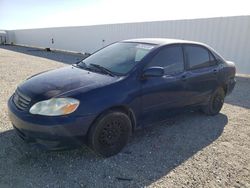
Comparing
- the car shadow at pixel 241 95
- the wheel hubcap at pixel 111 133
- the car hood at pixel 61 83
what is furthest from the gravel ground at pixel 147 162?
the car shadow at pixel 241 95

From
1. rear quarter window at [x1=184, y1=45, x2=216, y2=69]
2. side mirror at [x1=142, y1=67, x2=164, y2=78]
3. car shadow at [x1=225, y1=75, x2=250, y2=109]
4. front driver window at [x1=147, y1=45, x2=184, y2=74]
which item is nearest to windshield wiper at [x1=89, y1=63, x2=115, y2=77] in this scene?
side mirror at [x1=142, y1=67, x2=164, y2=78]

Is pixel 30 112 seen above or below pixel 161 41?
below

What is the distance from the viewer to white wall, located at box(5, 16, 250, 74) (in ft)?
33.8

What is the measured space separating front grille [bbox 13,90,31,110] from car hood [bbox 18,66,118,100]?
0.06m

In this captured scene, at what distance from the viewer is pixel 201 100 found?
484 centimetres

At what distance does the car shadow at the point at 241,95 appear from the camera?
21.5 ft

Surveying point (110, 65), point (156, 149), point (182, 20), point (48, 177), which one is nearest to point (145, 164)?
point (156, 149)

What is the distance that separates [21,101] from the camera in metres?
3.26

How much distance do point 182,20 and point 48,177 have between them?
11.0 metres

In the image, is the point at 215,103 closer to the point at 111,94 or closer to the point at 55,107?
the point at 111,94

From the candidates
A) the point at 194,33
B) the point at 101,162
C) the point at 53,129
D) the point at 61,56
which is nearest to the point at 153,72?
the point at 101,162

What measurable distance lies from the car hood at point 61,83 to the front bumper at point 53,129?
0.31m

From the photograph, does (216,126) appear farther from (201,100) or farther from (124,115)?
(124,115)

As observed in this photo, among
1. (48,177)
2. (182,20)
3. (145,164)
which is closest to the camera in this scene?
(48,177)
